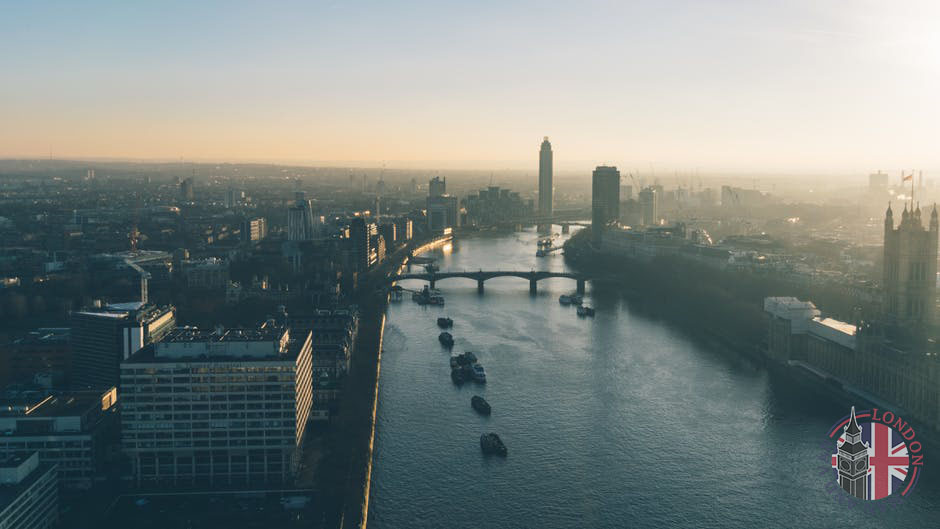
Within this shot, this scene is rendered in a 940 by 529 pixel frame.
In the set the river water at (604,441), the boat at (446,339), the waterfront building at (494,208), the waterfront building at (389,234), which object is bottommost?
the river water at (604,441)

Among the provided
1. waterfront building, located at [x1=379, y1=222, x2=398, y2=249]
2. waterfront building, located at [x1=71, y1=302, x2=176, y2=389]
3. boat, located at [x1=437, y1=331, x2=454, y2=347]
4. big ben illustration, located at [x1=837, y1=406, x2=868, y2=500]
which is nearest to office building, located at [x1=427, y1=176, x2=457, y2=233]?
waterfront building, located at [x1=379, y1=222, x2=398, y2=249]

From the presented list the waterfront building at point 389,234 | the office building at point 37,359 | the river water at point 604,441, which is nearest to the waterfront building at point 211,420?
the river water at point 604,441

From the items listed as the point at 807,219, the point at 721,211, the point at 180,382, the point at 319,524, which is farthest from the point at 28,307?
the point at 721,211

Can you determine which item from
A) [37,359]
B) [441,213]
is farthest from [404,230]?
[37,359]

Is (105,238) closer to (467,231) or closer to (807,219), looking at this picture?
(467,231)

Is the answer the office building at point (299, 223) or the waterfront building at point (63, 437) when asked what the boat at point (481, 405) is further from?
the office building at point (299, 223)

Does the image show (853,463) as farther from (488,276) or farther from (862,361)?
(488,276)

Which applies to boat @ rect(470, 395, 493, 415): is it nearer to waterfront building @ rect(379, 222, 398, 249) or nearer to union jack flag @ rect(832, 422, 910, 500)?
union jack flag @ rect(832, 422, 910, 500)
